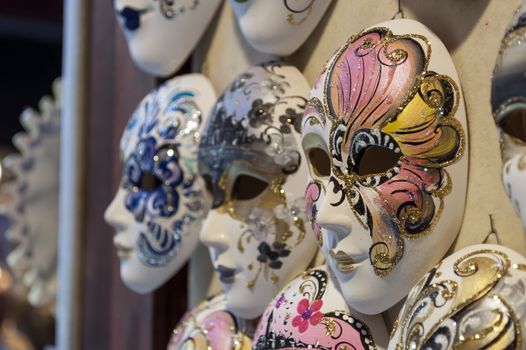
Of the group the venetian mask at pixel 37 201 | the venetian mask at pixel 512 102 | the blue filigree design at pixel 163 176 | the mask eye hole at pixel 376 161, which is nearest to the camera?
the venetian mask at pixel 512 102

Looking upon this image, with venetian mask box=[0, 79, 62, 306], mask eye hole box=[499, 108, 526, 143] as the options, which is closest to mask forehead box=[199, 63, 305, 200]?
mask eye hole box=[499, 108, 526, 143]

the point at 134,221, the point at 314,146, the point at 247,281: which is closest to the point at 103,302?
the point at 134,221

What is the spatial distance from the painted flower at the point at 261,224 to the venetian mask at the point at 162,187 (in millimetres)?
123

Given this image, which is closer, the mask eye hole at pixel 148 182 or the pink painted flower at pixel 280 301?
the pink painted flower at pixel 280 301

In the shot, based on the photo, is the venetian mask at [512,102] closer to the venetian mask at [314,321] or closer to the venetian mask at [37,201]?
the venetian mask at [314,321]

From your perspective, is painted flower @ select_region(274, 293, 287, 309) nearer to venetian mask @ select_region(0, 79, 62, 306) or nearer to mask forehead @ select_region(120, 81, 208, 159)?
mask forehead @ select_region(120, 81, 208, 159)

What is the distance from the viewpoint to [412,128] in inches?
26.0

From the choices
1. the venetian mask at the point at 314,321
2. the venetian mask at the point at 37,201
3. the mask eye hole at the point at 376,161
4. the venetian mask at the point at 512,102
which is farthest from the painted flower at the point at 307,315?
the venetian mask at the point at 37,201

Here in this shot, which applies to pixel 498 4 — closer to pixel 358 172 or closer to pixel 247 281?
pixel 358 172

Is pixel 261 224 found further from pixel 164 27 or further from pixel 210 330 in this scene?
pixel 164 27

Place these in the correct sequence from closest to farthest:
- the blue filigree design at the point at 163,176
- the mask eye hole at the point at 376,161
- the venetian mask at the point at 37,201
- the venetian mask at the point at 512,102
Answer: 1. the venetian mask at the point at 512,102
2. the mask eye hole at the point at 376,161
3. the blue filigree design at the point at 163,176
4. the venetian mask at the point at 37,201

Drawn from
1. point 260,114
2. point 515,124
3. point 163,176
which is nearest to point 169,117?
point 163,176

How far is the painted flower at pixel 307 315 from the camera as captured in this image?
744mm

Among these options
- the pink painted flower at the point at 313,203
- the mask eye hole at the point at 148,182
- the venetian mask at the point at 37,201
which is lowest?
the venetian mask at the point at 37,201
